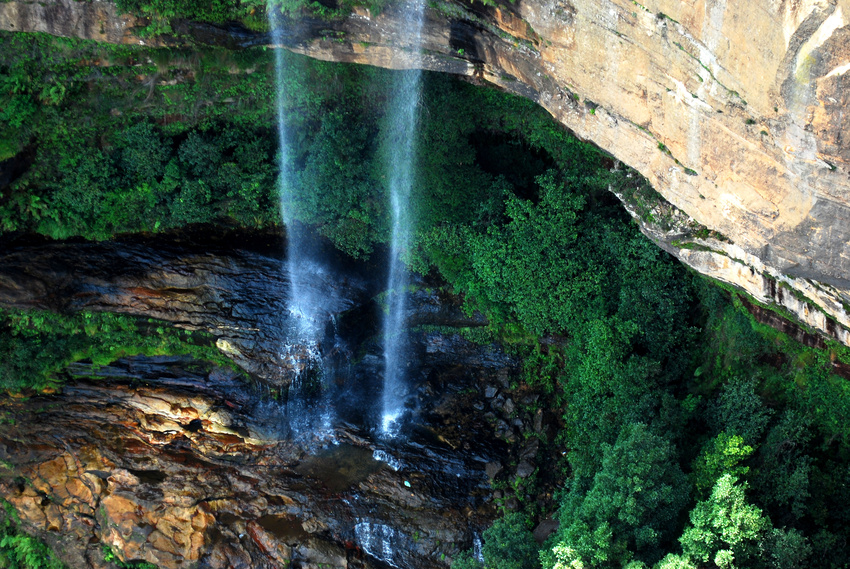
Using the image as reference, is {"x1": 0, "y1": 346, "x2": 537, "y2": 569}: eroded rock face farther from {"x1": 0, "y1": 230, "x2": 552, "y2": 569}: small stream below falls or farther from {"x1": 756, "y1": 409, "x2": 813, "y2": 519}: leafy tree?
{"x1": 756, "y1": 409, "x2": 813, "y2": 519}: leafy tree

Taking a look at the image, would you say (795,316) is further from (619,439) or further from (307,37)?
(307,37)

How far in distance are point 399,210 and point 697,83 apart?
851 centimetres

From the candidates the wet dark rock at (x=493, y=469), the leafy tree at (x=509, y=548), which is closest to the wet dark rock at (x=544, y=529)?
the wet dark rock at (x=493, y=469)

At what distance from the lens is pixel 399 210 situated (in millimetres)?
16234

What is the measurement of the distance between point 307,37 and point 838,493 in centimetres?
1403

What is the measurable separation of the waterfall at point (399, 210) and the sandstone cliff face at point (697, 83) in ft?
3.56

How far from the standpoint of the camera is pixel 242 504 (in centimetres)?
1611

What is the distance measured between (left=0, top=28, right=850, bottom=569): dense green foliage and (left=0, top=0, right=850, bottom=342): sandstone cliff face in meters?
1.65

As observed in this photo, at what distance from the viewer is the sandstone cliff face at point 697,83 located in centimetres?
761

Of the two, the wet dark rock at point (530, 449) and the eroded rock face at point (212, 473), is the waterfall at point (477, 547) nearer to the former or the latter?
the eroded rock face at point (212, 473)

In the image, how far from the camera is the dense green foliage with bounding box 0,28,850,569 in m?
12.5

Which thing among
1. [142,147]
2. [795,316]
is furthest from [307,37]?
[795,316]

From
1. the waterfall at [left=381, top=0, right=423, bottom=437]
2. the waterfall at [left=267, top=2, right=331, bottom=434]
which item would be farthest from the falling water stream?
the waterfall at [left=381, top=0, right=423, bottom=437]

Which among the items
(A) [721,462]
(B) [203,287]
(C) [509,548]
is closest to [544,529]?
(C) [509,548]
